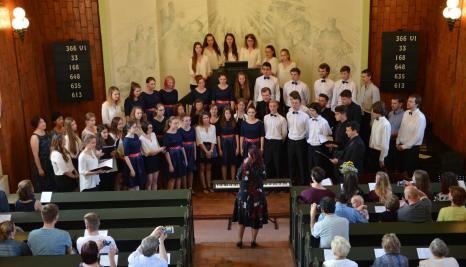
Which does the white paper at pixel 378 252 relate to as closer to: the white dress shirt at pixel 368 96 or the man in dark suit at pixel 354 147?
the man in dark suit at pixel 354 147

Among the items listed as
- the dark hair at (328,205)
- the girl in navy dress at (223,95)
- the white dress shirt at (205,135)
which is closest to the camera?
the dark hair at (328,205)

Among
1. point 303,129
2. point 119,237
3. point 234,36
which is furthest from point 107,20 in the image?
point 119,237

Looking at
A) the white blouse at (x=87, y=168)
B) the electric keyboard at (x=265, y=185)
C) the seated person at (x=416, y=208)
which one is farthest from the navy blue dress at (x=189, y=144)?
the seated person at (x=416, y=208)

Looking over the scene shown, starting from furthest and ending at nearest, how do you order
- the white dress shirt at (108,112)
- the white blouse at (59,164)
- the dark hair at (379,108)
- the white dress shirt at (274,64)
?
the white dress shirt at (274,64)
the white dress shirt at (108,112)
the dark hair at (379,108)
the white blouse at (59,164)

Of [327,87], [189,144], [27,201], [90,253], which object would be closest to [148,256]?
[90,253]

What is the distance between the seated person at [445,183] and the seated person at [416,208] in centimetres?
63

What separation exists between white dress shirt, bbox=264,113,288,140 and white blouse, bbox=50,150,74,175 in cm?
313

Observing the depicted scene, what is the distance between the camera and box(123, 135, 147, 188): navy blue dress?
827 centimetres

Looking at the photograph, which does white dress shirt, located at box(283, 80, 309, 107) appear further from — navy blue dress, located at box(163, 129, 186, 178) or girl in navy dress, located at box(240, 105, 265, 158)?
navy blue dress, located at box(163, 129, 186, 178)

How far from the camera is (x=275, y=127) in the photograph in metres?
9.16

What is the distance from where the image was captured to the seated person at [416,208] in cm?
597

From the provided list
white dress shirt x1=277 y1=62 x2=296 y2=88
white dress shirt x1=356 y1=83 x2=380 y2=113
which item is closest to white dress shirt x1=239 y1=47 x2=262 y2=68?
Answer: white dress shirt x1=277 y1=62 x2=296 y2=88

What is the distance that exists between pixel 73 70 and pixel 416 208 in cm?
765

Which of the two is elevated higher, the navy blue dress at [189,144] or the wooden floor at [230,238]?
the navy blue dress at [189,144]
